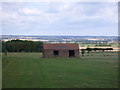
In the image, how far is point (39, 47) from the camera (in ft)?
251

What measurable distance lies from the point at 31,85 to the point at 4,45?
176 ft

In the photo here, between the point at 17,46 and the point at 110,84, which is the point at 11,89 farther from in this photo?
the point at 17,46

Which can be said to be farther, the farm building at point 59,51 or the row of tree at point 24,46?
the row of tree at point 24,46

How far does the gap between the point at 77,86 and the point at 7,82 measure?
458cm

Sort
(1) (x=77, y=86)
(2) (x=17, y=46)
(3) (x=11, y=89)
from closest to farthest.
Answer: (3) (x=11, y=89), (1) (x=77, y=86), (2) (x=17, y=46)

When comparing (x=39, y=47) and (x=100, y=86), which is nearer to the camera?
(x=100, y=86)

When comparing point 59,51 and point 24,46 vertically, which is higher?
point 24,46

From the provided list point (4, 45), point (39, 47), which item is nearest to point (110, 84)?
point (4, 45)

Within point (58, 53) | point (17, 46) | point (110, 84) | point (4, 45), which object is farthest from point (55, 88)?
point (17, 46)

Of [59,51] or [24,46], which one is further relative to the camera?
[24,46]

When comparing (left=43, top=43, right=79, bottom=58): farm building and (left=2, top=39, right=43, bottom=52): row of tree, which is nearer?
(left=43, top=43, right=79, bottom=58): farm building

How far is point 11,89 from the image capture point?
15.9 meters

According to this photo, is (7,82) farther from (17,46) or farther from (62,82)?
(17,46)

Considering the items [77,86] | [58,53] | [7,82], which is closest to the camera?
[77,86]
